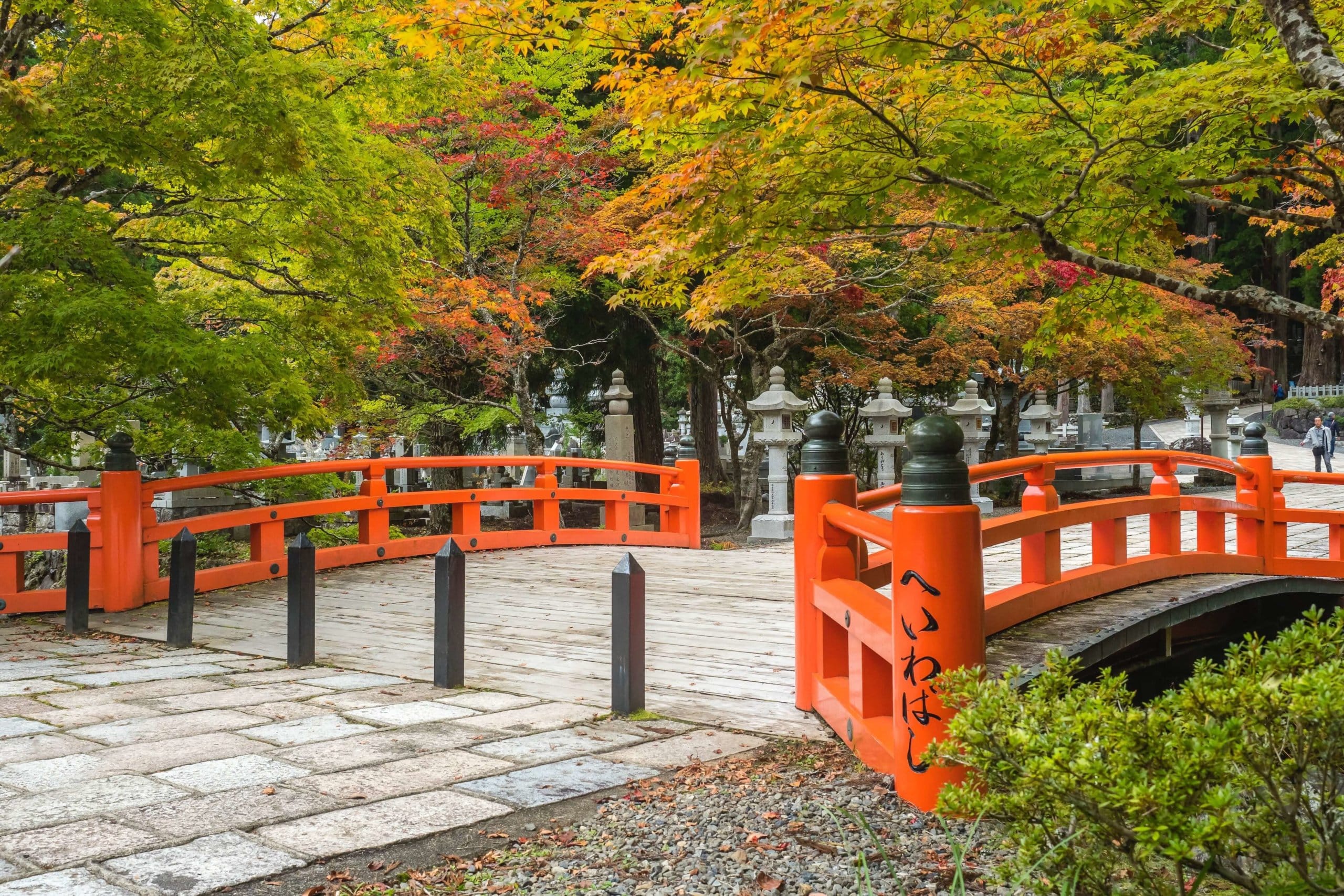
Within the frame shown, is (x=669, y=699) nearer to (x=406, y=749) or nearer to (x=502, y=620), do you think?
(x=406, y=749)

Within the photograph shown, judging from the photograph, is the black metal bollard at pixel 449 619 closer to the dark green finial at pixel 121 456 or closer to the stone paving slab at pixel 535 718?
the stone paving slab at pixel 535 718

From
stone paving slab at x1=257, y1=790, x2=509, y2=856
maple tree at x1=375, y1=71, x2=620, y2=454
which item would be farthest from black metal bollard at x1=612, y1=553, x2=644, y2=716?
maple tree at x1=375, y1=71, x2=620, y2=454

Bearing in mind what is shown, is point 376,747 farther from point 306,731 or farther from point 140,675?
point 140,675

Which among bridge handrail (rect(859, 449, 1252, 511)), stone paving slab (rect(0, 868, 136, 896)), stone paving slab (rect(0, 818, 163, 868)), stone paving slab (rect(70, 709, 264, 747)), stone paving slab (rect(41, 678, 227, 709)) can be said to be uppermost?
bridge handrail (rect(859, 449, 1252, 511))

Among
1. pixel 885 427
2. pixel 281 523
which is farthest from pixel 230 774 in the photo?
pixel 885 427

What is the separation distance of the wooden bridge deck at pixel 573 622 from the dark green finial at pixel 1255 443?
1.77 meters

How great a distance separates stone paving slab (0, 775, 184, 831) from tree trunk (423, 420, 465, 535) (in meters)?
12.7

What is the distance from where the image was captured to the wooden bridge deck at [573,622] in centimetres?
540

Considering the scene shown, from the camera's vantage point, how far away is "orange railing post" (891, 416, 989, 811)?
317cm

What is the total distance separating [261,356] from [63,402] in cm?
182

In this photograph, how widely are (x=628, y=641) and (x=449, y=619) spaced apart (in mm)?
1182

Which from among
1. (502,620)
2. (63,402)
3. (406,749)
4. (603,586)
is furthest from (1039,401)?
(406,749)

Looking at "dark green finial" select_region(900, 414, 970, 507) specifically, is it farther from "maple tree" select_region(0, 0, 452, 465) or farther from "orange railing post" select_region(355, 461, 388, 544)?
"orange railing post" select_region(355, 461, 388, 544)

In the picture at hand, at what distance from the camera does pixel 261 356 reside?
8336 millimetres
